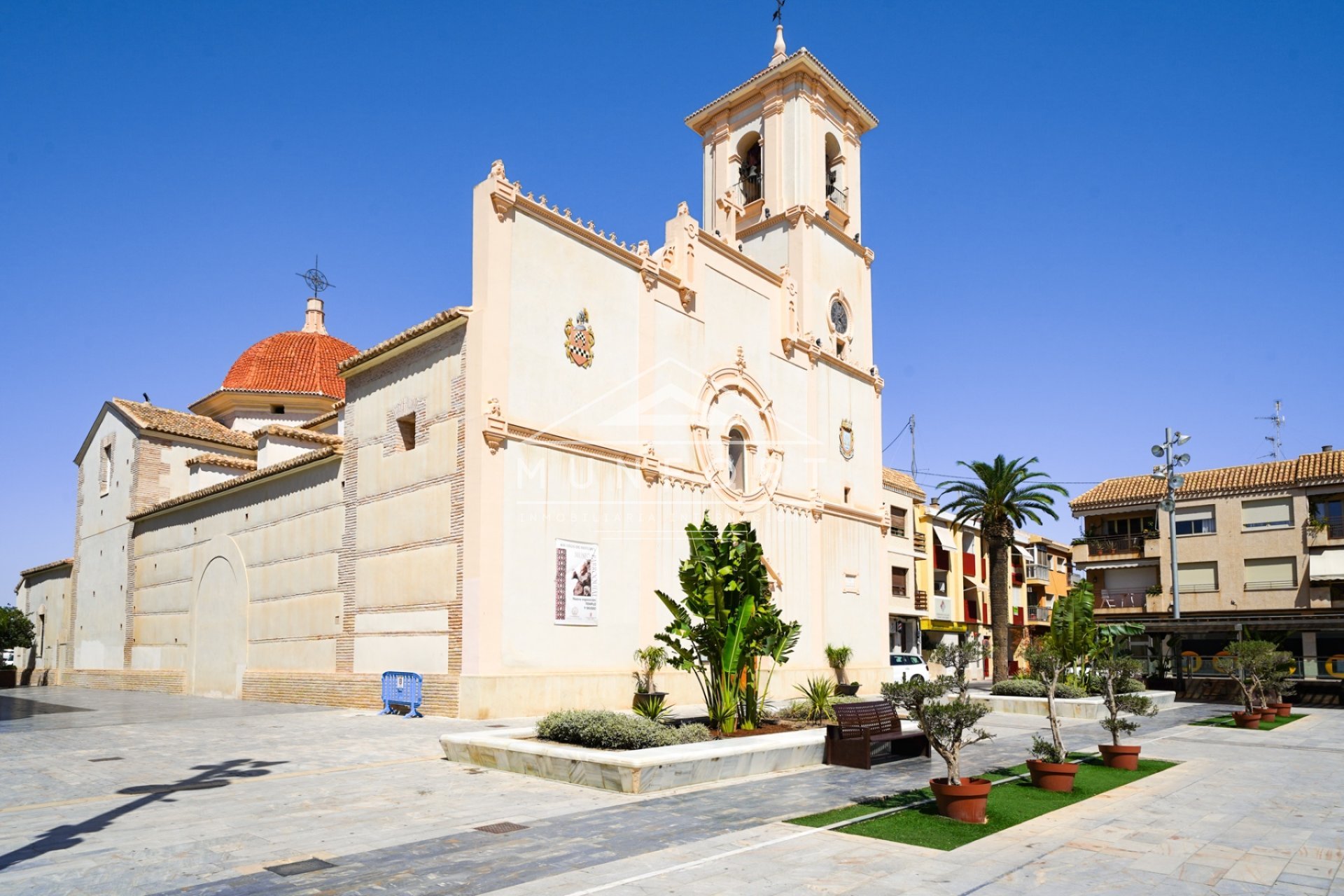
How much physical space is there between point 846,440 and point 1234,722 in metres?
16.3

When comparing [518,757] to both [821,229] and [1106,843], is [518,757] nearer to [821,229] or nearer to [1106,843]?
[1106,843]

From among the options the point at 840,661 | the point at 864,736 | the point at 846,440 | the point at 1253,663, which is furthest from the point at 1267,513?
the point at 864,736

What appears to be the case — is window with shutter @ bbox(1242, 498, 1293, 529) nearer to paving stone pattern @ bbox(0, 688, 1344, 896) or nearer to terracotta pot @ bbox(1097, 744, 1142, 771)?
paving stone pattern @ bbox(0, 688, 1344, 896)

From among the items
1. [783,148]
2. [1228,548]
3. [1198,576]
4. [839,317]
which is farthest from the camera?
[1198,576]

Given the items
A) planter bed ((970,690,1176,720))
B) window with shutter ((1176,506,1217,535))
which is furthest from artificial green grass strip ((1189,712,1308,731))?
window with shutter ((1176,506,1217,535))

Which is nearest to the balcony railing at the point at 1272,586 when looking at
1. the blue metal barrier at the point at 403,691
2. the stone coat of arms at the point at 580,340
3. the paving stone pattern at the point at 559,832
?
the paving stone pattern at the point at 559,832

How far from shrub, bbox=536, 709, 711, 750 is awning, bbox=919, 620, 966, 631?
4238 centimetres

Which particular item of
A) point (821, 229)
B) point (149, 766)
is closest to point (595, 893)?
point (149, 766)

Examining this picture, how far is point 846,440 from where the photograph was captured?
1419 inches

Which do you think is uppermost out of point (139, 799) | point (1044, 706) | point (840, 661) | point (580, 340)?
point (580, 340)

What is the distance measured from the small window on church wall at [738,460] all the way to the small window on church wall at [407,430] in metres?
10.3

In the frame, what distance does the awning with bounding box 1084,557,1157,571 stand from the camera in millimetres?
47656

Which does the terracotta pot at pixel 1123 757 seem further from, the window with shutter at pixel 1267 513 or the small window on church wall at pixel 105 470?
the small window on church wall at pixel 105 470

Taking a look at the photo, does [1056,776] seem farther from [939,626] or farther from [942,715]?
[939,626]
